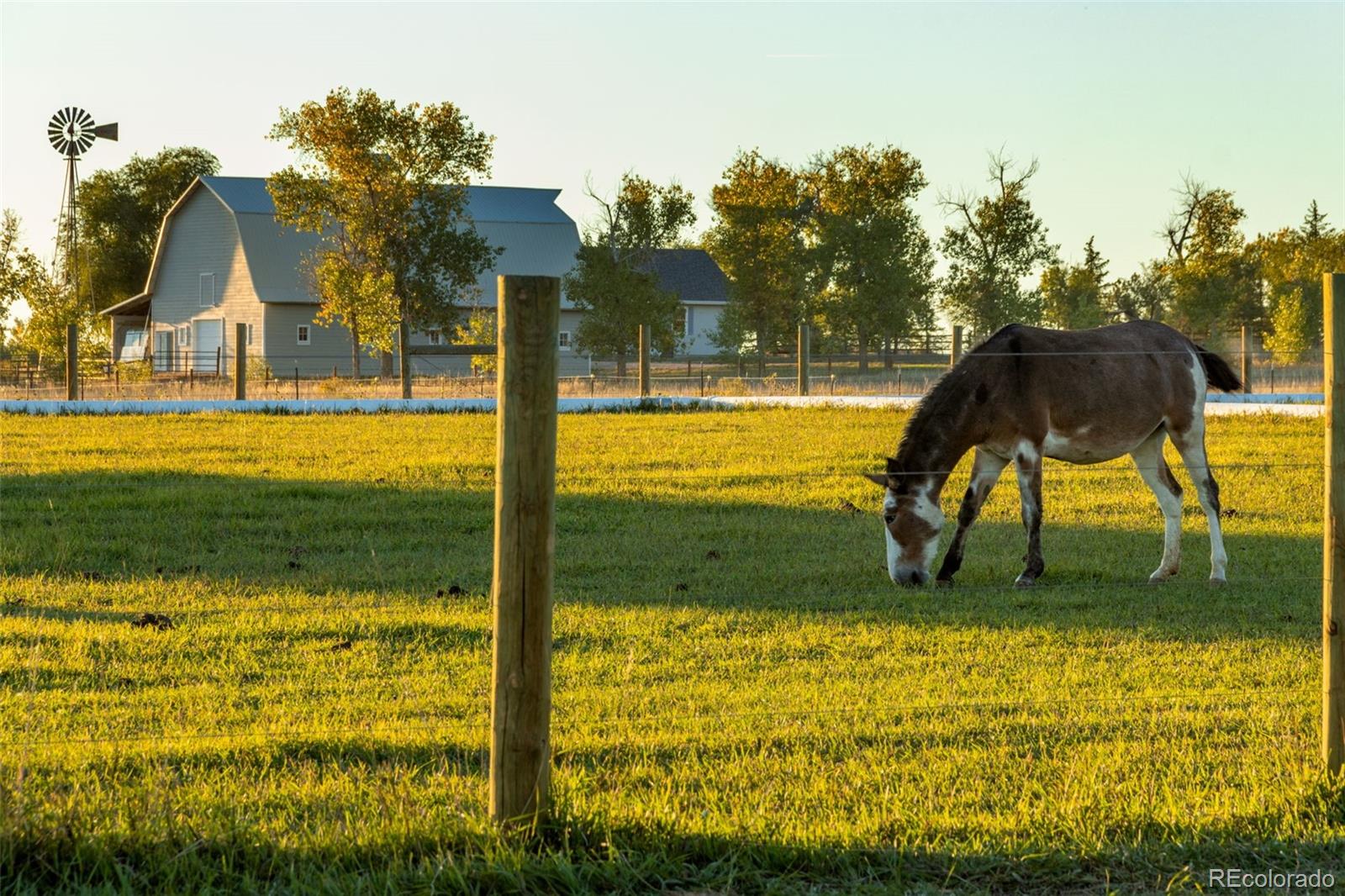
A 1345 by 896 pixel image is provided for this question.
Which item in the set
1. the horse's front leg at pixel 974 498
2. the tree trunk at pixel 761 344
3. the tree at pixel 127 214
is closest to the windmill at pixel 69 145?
the tree at pixel 127 214

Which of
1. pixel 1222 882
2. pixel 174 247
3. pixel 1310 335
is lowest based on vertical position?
pixel 1222 882

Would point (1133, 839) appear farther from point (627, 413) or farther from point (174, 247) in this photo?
point (174, 247)

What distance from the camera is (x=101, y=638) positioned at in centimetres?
855

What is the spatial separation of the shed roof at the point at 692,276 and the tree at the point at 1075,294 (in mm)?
25535

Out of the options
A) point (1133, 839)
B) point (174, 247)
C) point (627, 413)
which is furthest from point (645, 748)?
point (174, 247)

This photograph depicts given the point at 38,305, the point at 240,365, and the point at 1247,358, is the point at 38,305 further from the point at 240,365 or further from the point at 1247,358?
the point at 1247,358

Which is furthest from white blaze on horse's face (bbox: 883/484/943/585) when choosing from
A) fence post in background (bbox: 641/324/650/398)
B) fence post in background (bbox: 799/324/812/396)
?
fence post in background (bbox: 799/324/812/396)

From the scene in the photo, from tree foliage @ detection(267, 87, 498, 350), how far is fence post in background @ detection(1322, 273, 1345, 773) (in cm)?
3795

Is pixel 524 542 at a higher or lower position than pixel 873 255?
lower

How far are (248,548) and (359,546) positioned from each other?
0.92 meters

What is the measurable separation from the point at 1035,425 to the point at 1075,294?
142 feet

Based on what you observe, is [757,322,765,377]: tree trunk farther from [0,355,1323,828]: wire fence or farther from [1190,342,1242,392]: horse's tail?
[1190,342,1242,392]: horse's tail

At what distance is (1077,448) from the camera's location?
1149 cm

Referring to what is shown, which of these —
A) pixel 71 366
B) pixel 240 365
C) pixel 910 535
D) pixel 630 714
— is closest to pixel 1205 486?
pixel 910 535
